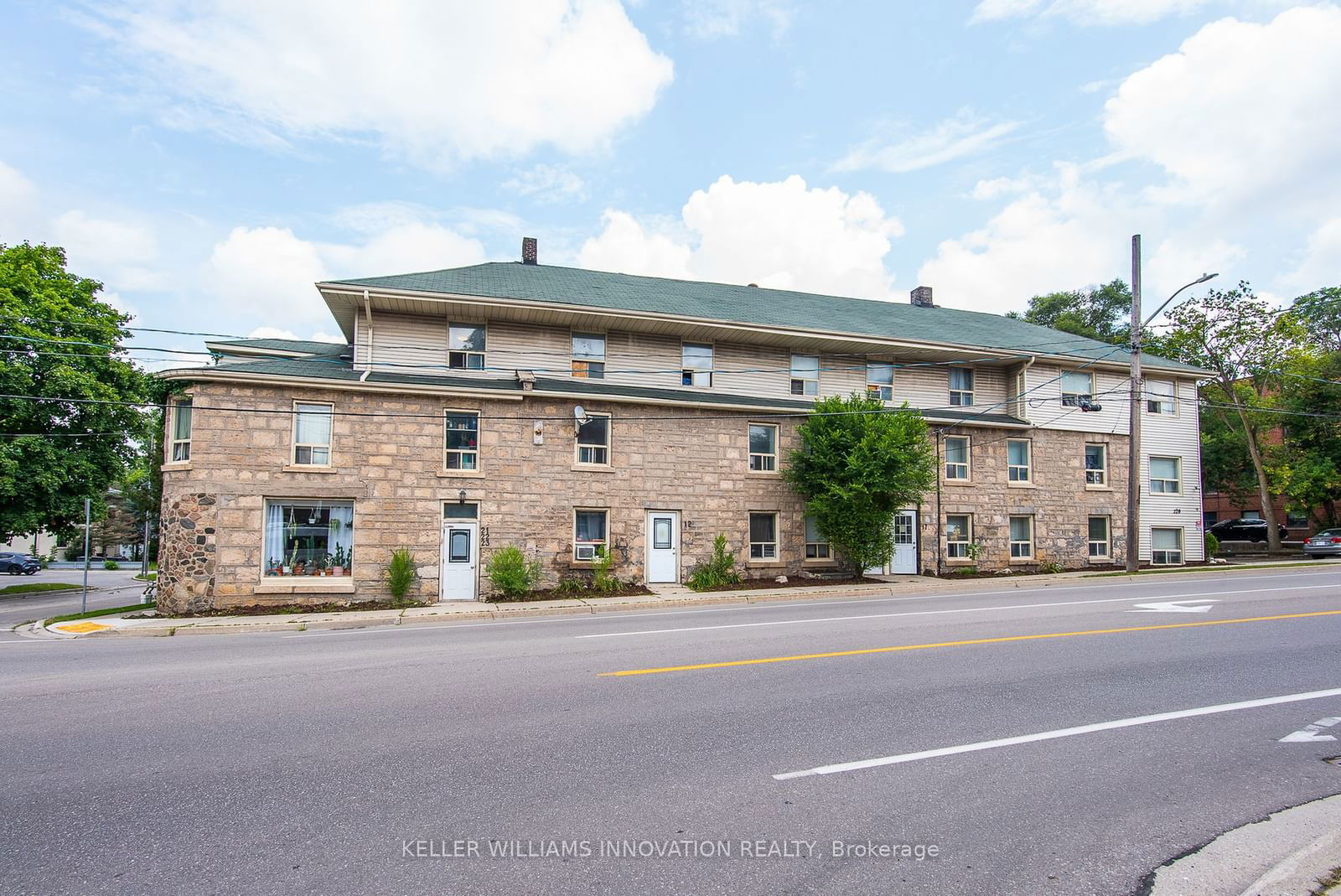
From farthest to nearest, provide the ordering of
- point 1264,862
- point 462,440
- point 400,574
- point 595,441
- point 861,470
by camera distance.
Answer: point 595,441 → point 861,470 → point 462,440 → point 400,574 → point 1264,862

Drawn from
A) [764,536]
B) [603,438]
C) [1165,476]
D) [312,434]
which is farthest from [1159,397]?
[312,434]

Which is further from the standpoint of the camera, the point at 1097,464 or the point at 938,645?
the point at 1097,464

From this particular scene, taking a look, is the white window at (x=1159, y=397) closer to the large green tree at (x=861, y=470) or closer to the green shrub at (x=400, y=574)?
the large green tree at (x=861, y=470)

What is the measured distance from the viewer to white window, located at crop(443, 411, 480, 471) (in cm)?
1845

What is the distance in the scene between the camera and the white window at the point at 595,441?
19.5 m

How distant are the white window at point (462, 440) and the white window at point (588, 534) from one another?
9.71ft

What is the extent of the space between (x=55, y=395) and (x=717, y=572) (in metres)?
22.8

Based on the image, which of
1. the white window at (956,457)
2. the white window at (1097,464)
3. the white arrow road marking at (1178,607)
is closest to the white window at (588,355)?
the white window at (956,457)

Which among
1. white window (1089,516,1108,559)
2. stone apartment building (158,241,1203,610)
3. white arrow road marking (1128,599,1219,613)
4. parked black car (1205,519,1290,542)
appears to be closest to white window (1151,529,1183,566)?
stone apartment building (158,241,1203,610)

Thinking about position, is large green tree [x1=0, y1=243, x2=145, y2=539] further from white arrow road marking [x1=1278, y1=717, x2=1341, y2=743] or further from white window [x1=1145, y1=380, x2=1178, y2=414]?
white window [x1=1145, y1=380, x2=1178, y2=414]

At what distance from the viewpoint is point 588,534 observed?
1945 centimetres

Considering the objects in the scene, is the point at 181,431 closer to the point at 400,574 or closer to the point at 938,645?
the point at 400,574

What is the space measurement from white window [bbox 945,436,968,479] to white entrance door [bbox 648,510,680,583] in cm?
935

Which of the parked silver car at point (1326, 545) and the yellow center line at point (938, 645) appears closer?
the yellow center line at point (938, 645)
